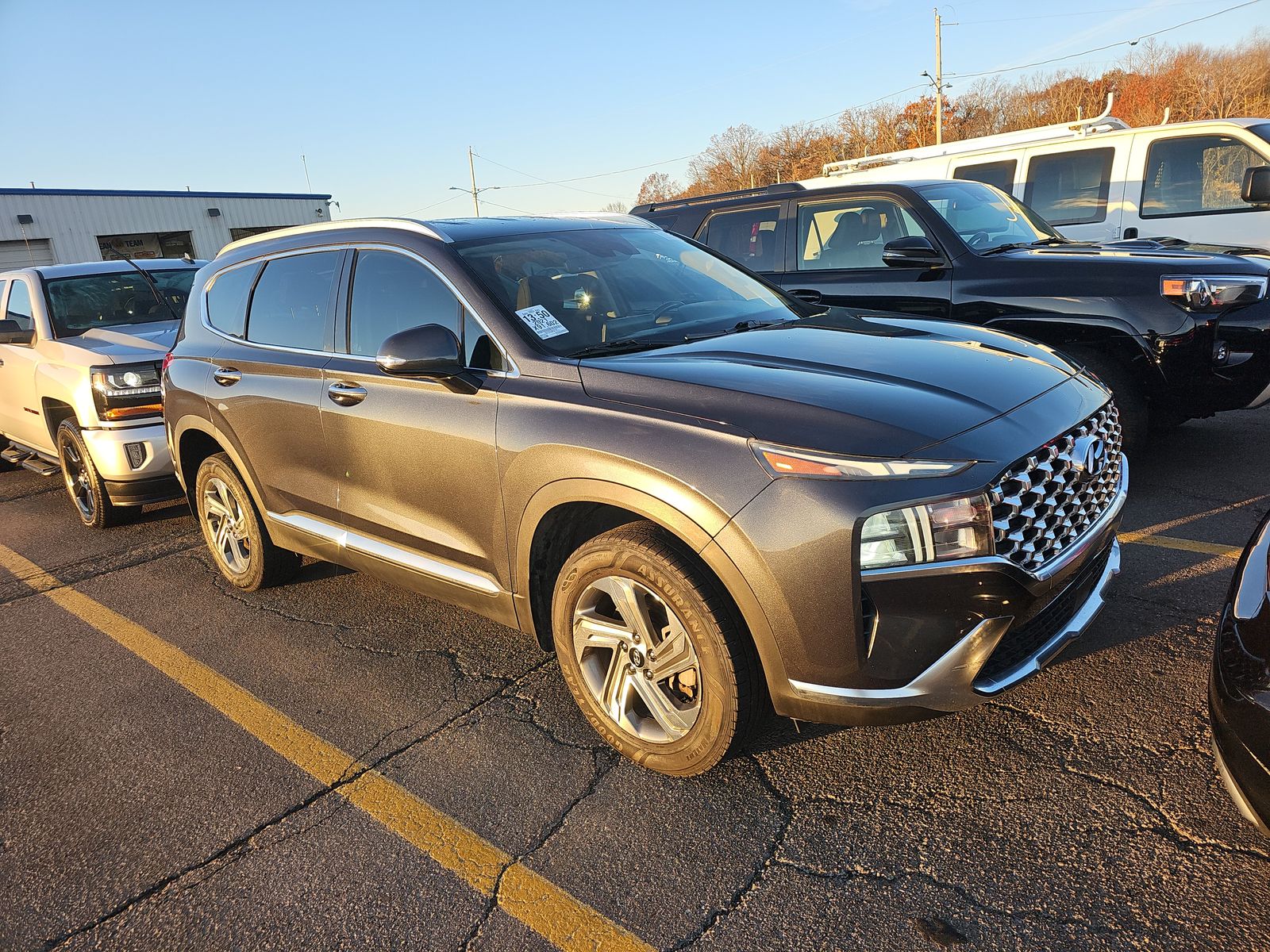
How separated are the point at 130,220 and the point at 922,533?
4416 centimetres

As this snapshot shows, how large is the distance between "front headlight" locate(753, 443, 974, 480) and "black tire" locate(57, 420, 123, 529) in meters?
5.25

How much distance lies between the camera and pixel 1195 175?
7602mm

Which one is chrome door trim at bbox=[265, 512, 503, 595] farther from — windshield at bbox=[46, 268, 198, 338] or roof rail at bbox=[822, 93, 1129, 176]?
roof rail at bbox=[822, 93, 1129, 176]

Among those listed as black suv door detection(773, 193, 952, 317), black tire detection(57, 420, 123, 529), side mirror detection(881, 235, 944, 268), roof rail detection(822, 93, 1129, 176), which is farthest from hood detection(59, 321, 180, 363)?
roof rail detection(822, 93, 1129, 176)

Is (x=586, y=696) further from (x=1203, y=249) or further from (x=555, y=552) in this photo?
(x=1203, y=249)

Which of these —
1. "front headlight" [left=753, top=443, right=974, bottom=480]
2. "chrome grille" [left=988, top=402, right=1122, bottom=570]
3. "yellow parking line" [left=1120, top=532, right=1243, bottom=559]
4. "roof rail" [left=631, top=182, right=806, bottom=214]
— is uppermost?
"roof rail" [left=631, top=182, right=806, bottom=214]

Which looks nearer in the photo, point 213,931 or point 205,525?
point 213,931

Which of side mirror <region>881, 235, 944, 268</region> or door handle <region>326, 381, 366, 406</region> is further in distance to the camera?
side mirror <region>881, 235, 944, 268</region>

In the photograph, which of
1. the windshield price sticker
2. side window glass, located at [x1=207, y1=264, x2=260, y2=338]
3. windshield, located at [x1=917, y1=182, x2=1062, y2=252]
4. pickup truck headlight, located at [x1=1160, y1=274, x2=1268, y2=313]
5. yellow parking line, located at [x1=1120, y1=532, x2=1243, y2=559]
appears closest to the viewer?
the windshield price sticker

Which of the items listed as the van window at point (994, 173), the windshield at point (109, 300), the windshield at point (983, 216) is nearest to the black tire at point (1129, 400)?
the windshield at point (983, 216)

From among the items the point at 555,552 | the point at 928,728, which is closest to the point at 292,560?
the point at 555,552

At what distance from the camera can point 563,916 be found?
90.7 inches

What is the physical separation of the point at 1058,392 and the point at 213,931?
9.55 ft

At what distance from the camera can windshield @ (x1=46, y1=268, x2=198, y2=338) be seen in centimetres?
681
